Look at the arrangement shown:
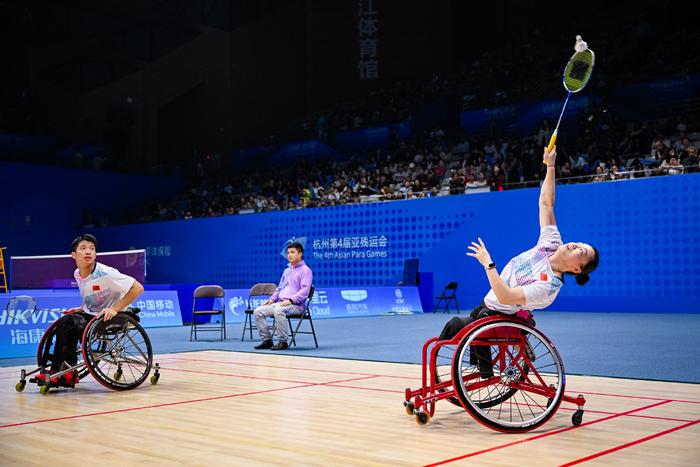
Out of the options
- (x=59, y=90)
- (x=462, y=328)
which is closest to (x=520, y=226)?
(x=462, y=328)

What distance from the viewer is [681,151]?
542 inches

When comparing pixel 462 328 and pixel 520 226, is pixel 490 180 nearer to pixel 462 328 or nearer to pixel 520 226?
pixel 520 226

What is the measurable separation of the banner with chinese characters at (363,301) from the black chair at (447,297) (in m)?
0.51

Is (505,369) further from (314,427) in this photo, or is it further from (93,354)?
(93,354)

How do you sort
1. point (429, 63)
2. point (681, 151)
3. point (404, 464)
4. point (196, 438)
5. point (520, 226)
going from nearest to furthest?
point (404, 464) < point (196, 438) < point (681, 151) < point (520, 226) < point (429, 63)

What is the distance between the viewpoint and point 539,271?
12.8 ft

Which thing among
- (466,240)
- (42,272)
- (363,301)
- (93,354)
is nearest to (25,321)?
(93,354)

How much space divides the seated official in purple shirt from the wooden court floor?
2.46 meters

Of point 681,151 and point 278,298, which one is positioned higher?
point 681,151

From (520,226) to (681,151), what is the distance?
349 centimetres

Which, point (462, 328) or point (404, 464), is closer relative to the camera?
point (404, 464)

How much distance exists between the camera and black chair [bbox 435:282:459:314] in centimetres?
1588

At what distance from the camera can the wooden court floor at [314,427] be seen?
3324 mm

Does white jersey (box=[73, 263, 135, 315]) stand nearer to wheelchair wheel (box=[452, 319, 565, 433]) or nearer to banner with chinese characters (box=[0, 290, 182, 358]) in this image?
banner with chinese characters (box=[0, 290, 182, 358])
